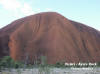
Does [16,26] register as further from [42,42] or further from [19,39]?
[42,42]

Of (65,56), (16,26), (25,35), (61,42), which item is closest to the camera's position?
(65,56)

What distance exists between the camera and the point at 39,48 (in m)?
44.2

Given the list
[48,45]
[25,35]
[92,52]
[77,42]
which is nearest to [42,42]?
[48,45]

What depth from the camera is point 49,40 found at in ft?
149

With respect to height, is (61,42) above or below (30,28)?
below

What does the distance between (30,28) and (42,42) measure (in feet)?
22.6

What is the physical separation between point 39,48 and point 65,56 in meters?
6.18

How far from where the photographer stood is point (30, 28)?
5038cm

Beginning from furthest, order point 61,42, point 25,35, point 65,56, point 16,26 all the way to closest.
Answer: point 16,26 < point 25,35 < point 61,42 < point 65,56

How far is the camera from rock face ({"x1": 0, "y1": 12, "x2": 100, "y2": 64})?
42.9 meters

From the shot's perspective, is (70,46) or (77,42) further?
(77,42)

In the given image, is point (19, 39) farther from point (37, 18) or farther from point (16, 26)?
point (37, 18)

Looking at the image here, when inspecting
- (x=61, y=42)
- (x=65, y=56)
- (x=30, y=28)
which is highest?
(x=30, y=28)

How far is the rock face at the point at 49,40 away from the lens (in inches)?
1688
